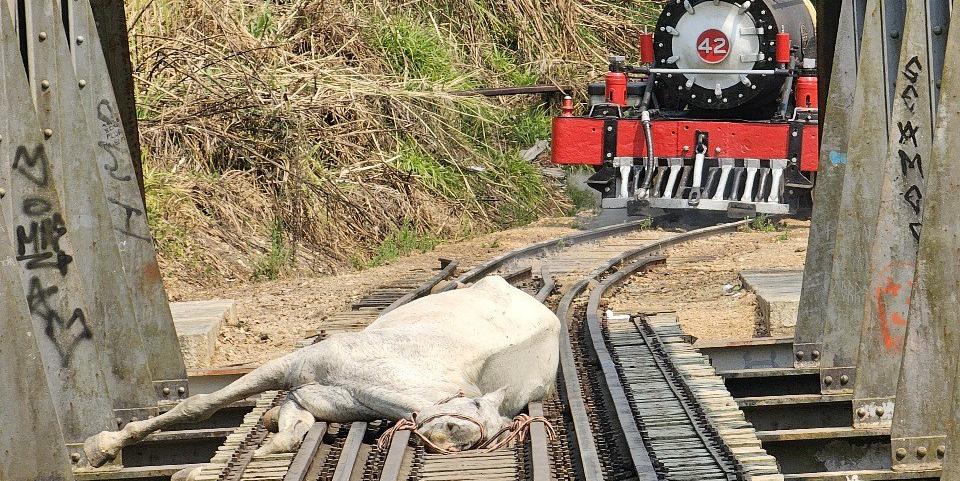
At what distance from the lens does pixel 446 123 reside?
662 inches

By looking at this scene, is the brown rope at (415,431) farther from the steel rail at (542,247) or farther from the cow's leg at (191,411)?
the steel rail at (542,247)

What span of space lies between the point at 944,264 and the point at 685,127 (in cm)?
998

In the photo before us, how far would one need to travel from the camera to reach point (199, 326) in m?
8.91

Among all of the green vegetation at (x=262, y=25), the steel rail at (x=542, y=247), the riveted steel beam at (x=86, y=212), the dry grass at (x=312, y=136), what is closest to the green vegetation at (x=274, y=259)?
the dry grass at (x=312, y=136)

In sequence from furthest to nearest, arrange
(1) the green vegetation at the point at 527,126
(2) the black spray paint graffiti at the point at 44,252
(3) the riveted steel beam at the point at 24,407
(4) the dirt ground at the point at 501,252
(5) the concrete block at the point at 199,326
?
1. (1) the green vegetation at the point at 527,126
2. (4) the dirt ground at the point at 501,252
3. (5) the concrete block at the point at 199,326
4. (2) the black spray paint graffiti at the point at 44,252
5. (3) the riveted steel beam at the point at 24,407

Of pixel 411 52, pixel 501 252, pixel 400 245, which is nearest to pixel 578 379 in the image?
pixel 501 252

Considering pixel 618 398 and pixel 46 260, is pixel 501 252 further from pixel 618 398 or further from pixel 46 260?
pixel 46 260

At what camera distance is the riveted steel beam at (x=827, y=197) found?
7.19m

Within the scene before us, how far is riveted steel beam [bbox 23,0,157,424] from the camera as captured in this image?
6133mm

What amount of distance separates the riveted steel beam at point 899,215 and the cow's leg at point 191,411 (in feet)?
8.64

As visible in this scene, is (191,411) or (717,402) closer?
(191,411)

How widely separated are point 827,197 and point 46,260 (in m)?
3.93

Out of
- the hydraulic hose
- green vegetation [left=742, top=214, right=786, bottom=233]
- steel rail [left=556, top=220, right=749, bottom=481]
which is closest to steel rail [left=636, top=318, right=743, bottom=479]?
steel rail [left=556, top=220, right=749, bottom=481]

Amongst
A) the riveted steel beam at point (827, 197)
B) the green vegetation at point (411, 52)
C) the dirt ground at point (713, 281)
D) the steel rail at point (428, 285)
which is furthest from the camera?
the green vegetation at point (411, 52)
